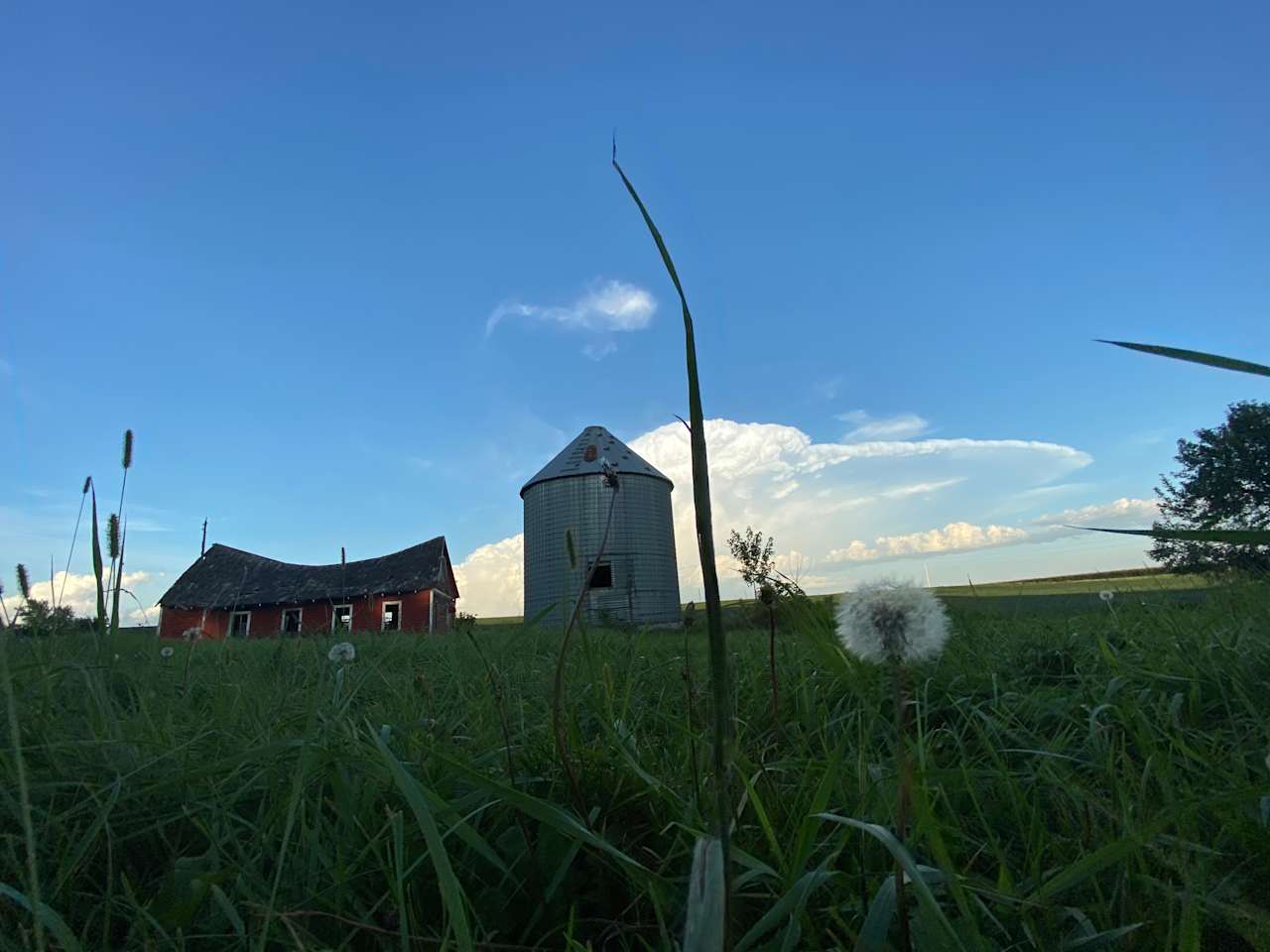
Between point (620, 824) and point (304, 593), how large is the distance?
29220 mm

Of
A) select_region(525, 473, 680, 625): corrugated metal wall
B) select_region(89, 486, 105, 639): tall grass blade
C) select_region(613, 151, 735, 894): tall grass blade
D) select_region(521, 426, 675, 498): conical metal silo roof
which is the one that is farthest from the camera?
select_region(521, 426, 675, 498): conical metal silo roof

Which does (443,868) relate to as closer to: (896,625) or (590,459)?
(896,625)

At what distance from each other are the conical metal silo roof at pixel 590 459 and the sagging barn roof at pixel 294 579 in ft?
28.3

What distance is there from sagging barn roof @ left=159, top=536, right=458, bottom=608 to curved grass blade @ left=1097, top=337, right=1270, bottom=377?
2784 cm

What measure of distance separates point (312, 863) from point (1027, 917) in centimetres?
108

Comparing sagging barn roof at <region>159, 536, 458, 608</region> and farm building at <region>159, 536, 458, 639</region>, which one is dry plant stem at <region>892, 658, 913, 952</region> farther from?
sagging barn roof at <region>159, 536, 458, 608</region>

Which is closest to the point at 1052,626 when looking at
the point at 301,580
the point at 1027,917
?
the point at 1027,917

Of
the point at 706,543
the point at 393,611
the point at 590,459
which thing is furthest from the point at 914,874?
the point at 393,611

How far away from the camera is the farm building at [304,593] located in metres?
27.5

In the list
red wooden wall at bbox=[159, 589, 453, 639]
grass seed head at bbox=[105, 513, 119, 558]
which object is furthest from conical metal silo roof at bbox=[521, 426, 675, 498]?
grass seed head at bbox=[105, 513, 119, 558]

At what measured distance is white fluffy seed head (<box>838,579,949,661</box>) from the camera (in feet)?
3.28

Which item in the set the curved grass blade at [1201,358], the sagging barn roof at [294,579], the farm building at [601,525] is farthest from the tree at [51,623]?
the sagging barn roof at [294,579]

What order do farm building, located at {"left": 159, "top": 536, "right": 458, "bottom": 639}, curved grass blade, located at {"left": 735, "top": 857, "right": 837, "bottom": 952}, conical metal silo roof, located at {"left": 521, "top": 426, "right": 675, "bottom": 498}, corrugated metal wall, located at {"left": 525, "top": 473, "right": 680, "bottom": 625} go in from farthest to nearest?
farm building, located at {"left": 159, "top": 536, "right": 458, "bottom": 639}, conical metal silo roof, located at {"left": 521, "top": 426, "right": 675, "bottom": 498}, corrugated metal wall, located at {"left": 525, "top": 473, "right": 680, "bottom": 625}, curved grass blade, located at {"left": 735, "top": 857, "right": 837, "bottom": 952}

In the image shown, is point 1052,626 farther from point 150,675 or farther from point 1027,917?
point 150,675
